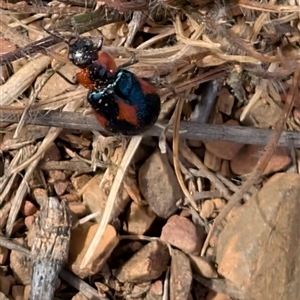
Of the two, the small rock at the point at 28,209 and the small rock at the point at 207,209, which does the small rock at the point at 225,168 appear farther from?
the small rock at the point at 28,209

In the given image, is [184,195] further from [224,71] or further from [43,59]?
[43,59]

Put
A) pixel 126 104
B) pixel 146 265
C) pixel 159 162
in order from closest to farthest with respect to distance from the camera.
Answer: pixel 126 104 → pixel 146 265 → pixel 159 162

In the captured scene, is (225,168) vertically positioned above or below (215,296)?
above

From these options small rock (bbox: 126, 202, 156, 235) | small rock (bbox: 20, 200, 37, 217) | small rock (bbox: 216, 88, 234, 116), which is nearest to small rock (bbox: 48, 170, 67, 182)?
small rock (bbox: 20, 200, 37, 217)

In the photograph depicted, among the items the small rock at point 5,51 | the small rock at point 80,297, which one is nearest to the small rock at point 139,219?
the small rock at point 80,297

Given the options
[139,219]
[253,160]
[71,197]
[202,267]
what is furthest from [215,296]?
[71,197]

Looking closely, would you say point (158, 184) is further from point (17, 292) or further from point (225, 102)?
point (17, 292)

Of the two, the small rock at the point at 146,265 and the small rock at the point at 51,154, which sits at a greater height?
the small rock at the point at 51,154

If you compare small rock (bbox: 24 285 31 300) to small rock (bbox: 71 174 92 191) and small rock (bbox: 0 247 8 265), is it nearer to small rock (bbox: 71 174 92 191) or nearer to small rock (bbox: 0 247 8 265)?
small rock (bbox: 0 247 8 265)
